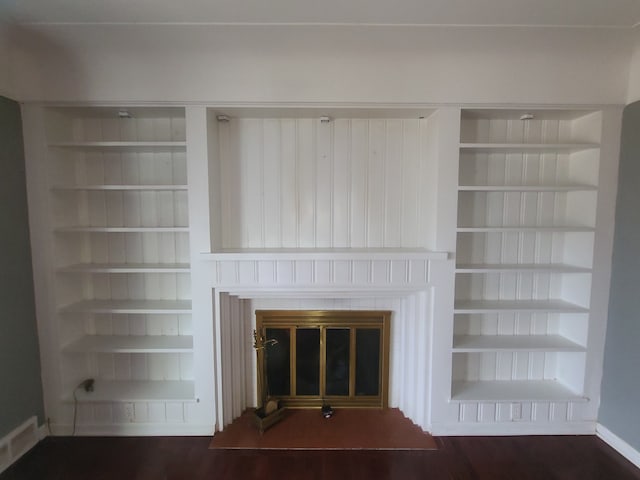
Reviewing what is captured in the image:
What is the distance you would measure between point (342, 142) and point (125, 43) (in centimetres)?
142

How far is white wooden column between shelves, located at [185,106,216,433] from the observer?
201cm

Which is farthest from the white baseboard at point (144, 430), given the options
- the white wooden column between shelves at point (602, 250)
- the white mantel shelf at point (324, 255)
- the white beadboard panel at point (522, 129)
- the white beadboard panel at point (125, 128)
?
the white beadboard panel at point (522, 129)

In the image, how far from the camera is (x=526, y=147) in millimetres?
2045

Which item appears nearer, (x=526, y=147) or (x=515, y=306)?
(x=526, y=147)

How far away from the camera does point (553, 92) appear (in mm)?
1972

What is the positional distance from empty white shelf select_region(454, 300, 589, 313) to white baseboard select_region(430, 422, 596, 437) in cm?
79

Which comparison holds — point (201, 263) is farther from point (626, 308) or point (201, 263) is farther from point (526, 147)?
point (626, 308)

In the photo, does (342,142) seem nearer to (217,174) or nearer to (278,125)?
(278,125)

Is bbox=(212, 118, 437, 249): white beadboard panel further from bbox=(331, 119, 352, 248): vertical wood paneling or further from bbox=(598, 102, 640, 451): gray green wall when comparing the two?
bbox=(598, 102, 640, 451): gray green wall

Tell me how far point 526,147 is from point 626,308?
1200 millimetres

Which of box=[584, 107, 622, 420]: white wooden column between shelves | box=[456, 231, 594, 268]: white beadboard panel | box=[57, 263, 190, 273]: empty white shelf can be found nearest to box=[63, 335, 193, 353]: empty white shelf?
box=[57, 263, 190, 273]: empty white shelf

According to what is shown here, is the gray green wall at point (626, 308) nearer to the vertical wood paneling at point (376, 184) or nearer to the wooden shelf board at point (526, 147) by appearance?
the wooden shelf board at point (526, 147)

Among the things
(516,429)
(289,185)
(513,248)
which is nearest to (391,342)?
(516,429)

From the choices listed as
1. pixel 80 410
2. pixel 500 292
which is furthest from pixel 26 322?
pixel 500 292
